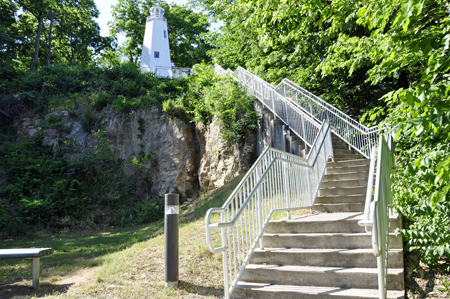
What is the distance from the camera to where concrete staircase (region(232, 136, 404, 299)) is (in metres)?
3.71

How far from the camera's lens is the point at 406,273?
4.08 m

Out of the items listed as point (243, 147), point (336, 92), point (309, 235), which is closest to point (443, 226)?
point (309, 235)

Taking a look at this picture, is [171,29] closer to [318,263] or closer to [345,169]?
[345,169]

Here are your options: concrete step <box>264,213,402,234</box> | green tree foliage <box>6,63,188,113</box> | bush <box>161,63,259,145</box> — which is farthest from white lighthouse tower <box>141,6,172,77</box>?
concrete step <box>264,213,402,234</box>

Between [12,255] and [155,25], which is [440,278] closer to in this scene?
[12,255]

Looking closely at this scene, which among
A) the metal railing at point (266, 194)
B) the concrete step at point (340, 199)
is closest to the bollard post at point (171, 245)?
the metal railing at point (266, 194)

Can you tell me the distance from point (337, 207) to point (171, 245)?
3.30m

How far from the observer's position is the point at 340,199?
20.5 feet

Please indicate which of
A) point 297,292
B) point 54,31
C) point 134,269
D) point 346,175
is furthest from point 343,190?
point 54,31

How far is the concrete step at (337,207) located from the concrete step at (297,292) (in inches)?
93.9

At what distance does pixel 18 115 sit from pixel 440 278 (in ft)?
66.1

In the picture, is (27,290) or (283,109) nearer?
(27,290)

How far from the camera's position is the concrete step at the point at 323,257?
3984mm

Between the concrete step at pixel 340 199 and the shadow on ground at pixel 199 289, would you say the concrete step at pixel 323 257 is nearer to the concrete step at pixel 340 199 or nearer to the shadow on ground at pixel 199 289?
the shadow on ground at pixel 199 289
